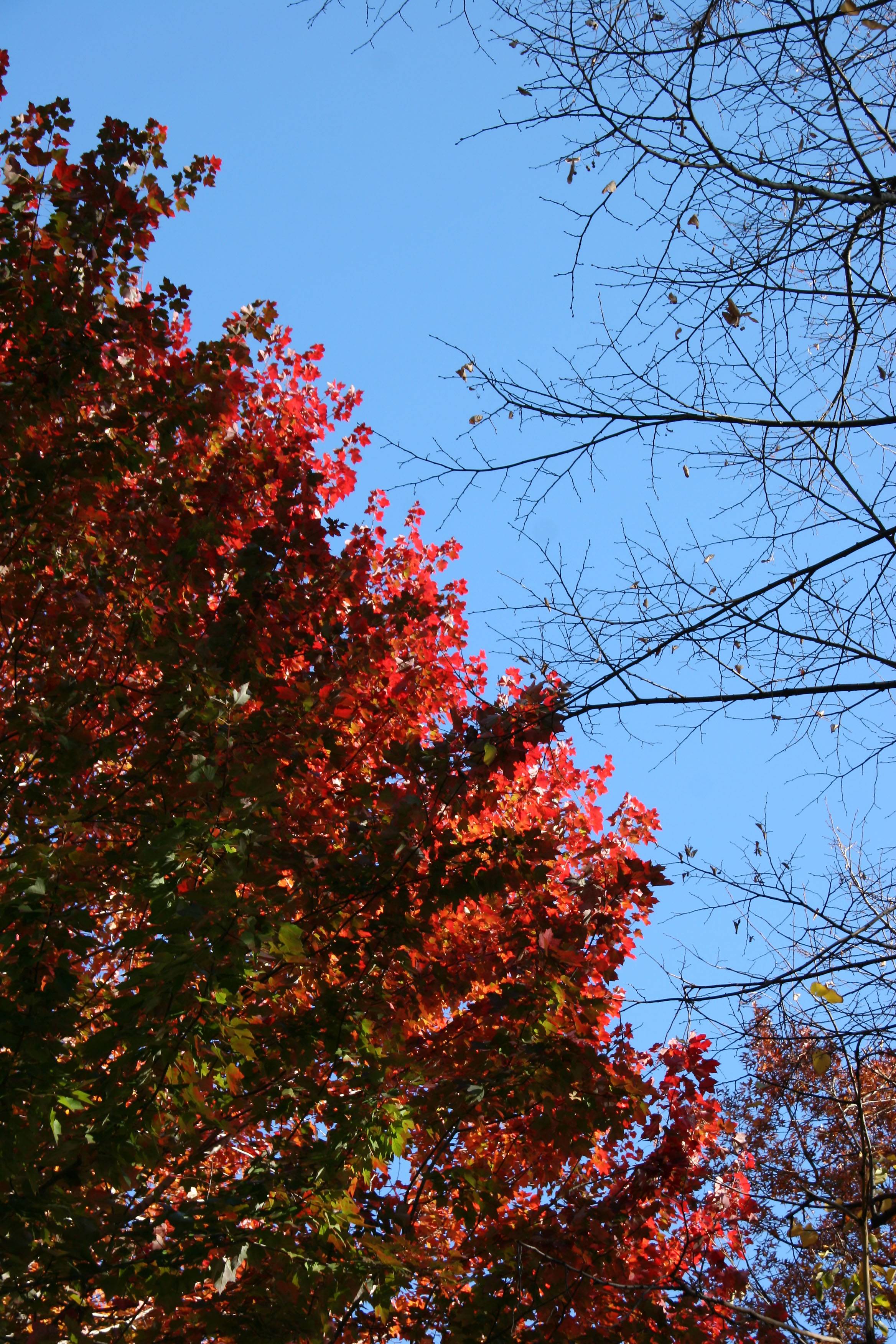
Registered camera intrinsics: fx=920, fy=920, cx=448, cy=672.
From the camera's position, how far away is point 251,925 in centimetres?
352

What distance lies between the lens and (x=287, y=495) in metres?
5.47

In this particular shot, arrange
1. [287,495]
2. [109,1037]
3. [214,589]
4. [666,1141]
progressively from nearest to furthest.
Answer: [109,1037], [666,1141], [287,495], [214,589]

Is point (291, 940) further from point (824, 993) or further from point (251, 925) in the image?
point (824, 993)

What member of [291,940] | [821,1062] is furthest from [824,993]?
[291,940]

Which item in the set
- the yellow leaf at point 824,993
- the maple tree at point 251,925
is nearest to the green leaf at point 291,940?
the maple tree at point 251,925

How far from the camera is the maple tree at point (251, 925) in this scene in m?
3.67

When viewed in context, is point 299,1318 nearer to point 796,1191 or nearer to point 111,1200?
point 111,1200

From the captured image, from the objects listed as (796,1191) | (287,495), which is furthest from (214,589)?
(796,1191)

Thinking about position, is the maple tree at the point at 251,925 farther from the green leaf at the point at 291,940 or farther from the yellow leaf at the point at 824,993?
the yellow leaf at the point at 824,993

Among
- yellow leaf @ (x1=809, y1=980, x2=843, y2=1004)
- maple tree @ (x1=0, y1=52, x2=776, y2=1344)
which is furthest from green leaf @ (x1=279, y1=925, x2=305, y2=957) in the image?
yellow leaf @ (x1=809, y1=980, x2=843, y2=1004)

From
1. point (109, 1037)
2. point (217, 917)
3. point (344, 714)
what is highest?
point (344, 714)

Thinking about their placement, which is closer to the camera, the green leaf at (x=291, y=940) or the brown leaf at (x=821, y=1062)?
the brown leaf at (x=821, y=1062)

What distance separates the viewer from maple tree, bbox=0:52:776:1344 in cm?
367

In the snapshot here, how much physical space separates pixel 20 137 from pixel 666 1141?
6904mm
